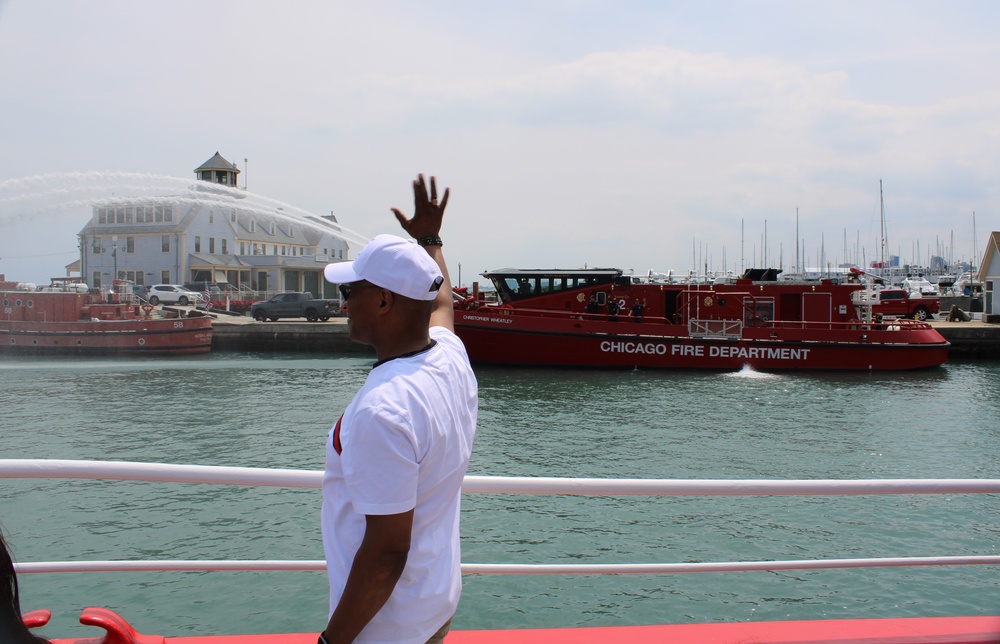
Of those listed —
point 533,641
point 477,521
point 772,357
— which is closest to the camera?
point 533,641

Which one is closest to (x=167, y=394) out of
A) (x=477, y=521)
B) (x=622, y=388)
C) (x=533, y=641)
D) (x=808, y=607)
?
(x=622, y=388)

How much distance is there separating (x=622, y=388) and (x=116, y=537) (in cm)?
1439

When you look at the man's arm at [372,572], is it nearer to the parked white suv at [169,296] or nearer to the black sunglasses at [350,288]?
the black sunglasses at [350,288]

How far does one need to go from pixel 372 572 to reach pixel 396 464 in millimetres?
235

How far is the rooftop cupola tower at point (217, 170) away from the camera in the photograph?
60.9 meters

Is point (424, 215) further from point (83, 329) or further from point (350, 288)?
point (83, 329)

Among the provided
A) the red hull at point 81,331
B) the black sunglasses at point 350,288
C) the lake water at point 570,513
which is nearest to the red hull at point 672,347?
the lake water at point 570,513

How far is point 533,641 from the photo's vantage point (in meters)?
2.60

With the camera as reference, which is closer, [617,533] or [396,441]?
[396,441]

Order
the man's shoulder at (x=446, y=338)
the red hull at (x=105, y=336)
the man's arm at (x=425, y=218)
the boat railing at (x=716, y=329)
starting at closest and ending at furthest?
the man's shoulder at (x=446, y=338), the man's arm at (x=425, y=218), the boat railing at (x=716, y=329), the red hull at (x=105, y=336)

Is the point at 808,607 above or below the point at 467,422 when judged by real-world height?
below

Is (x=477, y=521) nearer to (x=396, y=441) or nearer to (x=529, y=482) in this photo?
(x=529, y=482)

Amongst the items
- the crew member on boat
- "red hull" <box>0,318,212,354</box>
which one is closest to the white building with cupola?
"red hull" <box>0,318,212,354</box>

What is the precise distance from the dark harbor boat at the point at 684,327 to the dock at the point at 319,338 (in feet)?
18.8
